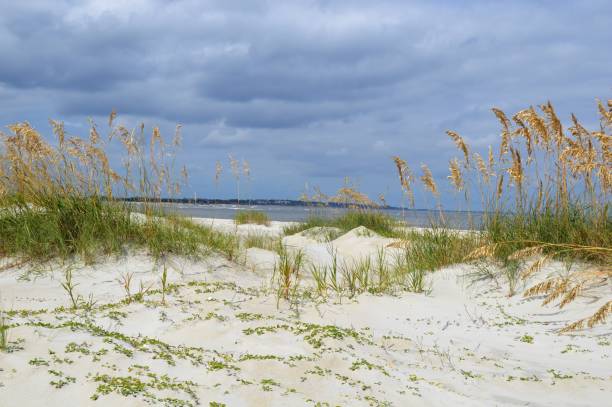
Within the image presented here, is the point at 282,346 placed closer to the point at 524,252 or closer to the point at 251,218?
the point at 524,252

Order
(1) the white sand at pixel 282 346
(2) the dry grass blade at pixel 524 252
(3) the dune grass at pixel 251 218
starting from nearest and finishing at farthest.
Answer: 1. (1) the white sand at pixel 282 346
2. (2) the dry grass blade at pixel 524 252
3. (3) the dune grass at pixel 251 218

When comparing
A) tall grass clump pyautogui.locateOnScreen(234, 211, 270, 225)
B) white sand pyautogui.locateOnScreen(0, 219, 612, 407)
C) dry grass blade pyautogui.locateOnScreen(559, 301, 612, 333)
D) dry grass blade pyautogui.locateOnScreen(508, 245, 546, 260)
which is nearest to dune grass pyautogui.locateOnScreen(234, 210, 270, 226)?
tall grass clump pyautogui.locateOnScreen(234, 211, 270, 225)

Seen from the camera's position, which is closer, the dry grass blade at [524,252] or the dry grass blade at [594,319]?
the dry grass blade at [594,319]

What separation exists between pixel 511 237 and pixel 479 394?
331 centimetres

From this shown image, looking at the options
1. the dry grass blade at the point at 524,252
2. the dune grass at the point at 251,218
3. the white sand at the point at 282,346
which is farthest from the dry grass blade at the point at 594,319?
the dune grass at the point at 251,218

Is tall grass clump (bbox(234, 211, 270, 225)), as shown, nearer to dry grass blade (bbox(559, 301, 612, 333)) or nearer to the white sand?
the white sand

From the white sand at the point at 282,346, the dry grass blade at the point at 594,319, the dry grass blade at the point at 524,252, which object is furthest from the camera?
the dry grass blade at the point at 524,252

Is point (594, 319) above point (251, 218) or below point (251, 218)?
below

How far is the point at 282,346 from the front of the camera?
3.37 meters

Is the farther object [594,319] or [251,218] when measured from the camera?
[251,218]

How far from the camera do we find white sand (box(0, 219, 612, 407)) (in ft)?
8.21

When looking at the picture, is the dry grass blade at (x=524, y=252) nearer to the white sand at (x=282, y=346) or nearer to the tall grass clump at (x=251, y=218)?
the white sand at (x=282, y=346)

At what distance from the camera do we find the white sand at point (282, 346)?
2.50 meters

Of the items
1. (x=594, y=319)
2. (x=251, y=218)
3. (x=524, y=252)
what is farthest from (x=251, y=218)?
(x=594, y=319)
